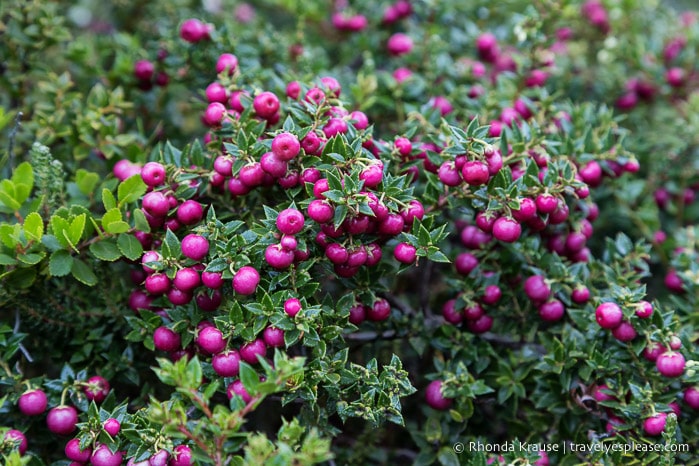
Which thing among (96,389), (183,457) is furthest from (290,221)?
(96,389)

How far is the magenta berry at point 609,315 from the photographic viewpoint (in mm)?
2236

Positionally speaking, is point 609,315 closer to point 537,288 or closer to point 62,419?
point 537,288

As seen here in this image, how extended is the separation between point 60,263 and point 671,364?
82.1 inches

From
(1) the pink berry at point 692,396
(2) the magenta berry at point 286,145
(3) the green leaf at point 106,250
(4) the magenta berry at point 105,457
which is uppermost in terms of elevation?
(2) the magenta berry at point 286,145

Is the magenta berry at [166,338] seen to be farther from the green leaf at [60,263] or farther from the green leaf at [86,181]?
the green leaf at [86,181]

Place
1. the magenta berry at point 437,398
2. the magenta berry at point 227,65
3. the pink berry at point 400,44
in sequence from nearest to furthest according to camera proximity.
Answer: the magenta berry at point 437,398 < the magenta berry at point 227,65 < the pink berry at point 400,44

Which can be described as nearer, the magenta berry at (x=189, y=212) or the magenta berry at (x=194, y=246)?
the magenta berry at (x=194, y=246)

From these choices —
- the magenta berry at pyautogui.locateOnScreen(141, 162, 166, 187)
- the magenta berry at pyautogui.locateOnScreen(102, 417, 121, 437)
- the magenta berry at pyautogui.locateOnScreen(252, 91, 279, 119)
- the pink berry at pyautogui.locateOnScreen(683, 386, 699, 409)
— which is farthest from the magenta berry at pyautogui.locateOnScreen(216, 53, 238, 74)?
the pink berry at pyautogui.locateOnScreen(683, 386, 699, 409)

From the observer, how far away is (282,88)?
261cm

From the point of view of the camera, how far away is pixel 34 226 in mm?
2115

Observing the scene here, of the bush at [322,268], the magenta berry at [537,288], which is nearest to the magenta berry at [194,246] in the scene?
the bush at [322,268]

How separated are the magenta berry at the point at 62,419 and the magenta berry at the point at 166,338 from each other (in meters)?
0.37

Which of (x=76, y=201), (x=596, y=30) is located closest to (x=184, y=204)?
(x=76, y=201)

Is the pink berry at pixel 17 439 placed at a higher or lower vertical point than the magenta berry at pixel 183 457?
lower
